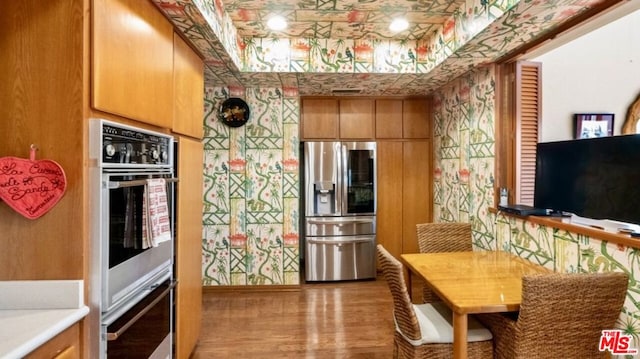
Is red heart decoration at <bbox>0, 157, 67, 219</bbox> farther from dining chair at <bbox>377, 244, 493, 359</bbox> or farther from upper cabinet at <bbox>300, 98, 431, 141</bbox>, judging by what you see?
upper cabinet at <bbox>300, 98, 431, 141</bbox>

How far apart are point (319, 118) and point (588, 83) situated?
2678mm

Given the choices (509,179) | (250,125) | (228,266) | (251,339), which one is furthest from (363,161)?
(251,339)

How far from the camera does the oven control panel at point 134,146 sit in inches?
52.5

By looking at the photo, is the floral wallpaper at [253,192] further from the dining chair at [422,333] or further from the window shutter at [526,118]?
the window shutter at [526,118]

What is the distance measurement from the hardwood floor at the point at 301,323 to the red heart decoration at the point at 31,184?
5.67ft

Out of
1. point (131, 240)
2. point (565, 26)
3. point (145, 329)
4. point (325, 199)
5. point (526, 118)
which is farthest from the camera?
point (325, 199)

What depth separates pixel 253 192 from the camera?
3672mm

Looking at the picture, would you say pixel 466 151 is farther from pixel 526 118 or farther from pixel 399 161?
pixel 399 161

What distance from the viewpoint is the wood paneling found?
47.6 inches

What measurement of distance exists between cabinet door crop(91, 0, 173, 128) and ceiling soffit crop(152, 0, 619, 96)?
0.69 ft

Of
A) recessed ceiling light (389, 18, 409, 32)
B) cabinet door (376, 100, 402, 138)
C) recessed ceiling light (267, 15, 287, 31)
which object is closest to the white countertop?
recessed ceiling light (267, 15, 287, 31)

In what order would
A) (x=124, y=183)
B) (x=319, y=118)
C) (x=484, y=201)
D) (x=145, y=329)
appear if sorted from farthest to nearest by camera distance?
(x=319, y=118) → (x=484, y=201) → (x=145, y=329) → (x=124, y=183)

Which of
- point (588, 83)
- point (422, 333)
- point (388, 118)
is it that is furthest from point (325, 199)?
point (588, 83)

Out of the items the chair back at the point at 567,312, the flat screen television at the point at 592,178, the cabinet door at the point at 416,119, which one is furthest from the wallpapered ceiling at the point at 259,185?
the chair back at the point at 567,312
